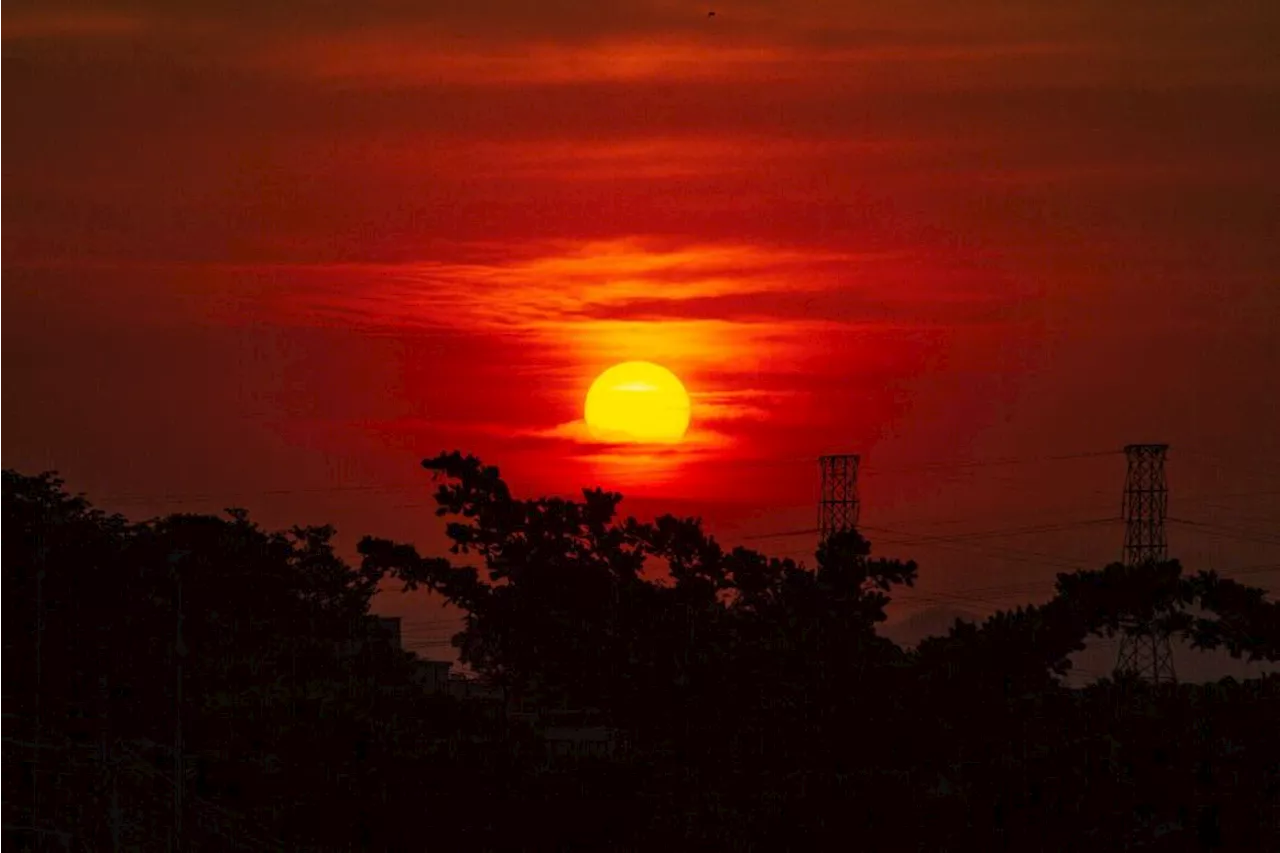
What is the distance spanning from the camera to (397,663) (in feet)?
261

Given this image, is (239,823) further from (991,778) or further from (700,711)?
(991,778)

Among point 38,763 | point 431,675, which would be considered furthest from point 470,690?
→ point 38,763

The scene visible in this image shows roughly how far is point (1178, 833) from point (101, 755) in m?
22.7

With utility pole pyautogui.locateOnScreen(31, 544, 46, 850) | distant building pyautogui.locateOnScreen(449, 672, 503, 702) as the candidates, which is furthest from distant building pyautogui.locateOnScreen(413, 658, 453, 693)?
utility pole pyautogui.locateOnScreen(31, 544, 46, 850)

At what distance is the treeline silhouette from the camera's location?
4975 cm

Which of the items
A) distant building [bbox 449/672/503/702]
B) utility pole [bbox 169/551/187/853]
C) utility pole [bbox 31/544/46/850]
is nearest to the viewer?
utility pole [bbox 169/551/187/853]

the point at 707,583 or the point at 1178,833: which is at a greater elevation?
the point at 707,583

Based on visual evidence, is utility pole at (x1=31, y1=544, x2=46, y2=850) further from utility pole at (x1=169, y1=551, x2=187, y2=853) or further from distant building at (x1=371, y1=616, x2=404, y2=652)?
distant building at (x1=371, y1=616, x2=404, y2=652)

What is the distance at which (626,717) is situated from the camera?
211ft

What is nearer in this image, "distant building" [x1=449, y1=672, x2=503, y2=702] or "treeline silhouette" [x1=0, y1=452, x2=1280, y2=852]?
"treeline silhouette" [x1=0, y1=452, x2=1280, y2=852]

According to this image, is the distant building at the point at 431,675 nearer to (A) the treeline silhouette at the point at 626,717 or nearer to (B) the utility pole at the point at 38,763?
(A) the treeline silhouette at the point at 626,717

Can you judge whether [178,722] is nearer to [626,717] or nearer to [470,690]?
[626,717]

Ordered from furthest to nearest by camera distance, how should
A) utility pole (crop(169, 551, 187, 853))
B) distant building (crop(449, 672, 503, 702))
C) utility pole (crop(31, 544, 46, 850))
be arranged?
distant building (crop(449, 672, 503, 702)) → utility pole (crop(31, 544, 46, 850)) → utility pole (crop(169, 551, 187, 853))

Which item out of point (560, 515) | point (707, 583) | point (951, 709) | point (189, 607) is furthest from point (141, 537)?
point (951, 709)
